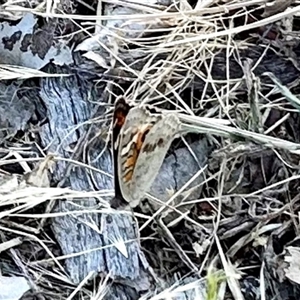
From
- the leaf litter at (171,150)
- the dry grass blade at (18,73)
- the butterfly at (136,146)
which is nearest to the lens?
the butterfly at (136,146)

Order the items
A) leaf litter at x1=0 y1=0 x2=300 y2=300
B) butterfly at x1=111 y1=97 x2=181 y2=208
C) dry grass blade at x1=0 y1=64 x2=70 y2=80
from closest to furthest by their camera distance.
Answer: butterfly at x1=111 y1=97 x2=181 y2=208 → leaf litter at x1=0 y1=0 x2=300 y2=300 → dry grass blade at x1=0 y1=64 x2=70 y2=80

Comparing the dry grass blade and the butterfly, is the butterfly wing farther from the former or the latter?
the dry grass blade

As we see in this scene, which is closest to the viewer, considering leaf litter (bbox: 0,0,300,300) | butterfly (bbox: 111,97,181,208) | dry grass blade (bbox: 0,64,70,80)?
butterfly (bbox: 111,97,181,208)

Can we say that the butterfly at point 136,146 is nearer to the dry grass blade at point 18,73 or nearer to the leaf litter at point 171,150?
the leaf litter at point 171,150

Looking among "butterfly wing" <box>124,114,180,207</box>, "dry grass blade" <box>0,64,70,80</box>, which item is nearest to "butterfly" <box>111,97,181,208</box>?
"butterfly wing" <box>124,114,180,207</box>

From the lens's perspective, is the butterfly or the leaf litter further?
the leaf litter

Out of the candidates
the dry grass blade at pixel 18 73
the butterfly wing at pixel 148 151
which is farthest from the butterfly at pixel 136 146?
the dry grass blade at pixel 18 73

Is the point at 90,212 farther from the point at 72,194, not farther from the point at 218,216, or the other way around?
the point at 218,216

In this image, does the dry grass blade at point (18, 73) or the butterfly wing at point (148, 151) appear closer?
the butterfly wing at point (148, 151)
